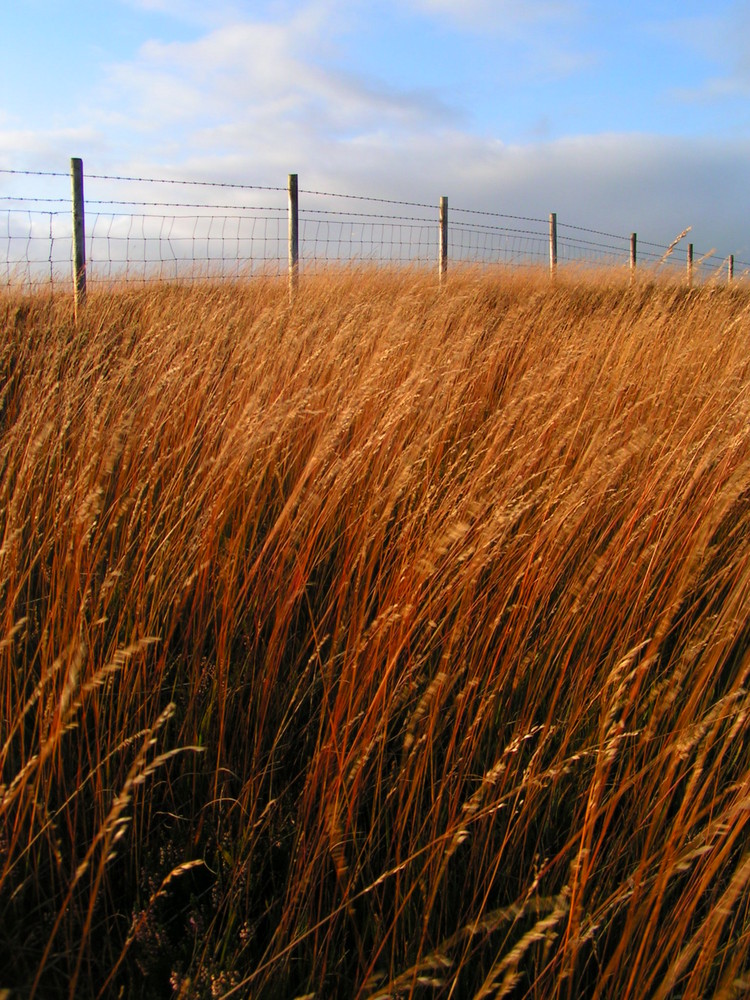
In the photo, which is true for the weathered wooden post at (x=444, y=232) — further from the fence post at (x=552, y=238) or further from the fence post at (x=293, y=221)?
the fence post at (x=552, y=238)

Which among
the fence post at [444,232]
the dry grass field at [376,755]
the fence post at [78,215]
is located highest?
the fence post at [444,232]

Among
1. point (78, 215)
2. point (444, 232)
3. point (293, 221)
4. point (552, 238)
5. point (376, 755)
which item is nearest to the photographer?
point (376, 755)

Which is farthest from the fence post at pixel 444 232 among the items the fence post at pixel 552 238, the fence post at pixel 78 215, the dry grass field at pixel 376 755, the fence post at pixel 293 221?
the dry grass field at pixel 376 755

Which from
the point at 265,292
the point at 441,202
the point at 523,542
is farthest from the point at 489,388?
the point at 441,202

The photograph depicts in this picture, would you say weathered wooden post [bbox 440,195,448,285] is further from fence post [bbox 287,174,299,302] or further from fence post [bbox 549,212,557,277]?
fence post [bbox 549,212,557,277]

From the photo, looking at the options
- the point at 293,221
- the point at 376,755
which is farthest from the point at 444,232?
the point at 376,755

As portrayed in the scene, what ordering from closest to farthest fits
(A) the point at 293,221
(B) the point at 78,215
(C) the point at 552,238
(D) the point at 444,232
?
(B) the point at 78,215
(A) the point at 293,221
(D) the point at 444,232
(C) the point at 552,238

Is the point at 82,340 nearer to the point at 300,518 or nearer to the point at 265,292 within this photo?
the point at 265,292

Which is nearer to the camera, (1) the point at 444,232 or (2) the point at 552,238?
(1) the point at 444,232

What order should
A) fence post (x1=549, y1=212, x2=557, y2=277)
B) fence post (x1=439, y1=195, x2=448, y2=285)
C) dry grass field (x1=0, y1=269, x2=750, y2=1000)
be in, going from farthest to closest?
fence post (x1=549, y1=212, x2=557, y2=277) → fence post (x1=439, y1=195, x2=448, y2=285) → dry grass field (x1=0, y1=269, x2=750, y2=1000)

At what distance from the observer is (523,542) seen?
Answer: 6.13ft

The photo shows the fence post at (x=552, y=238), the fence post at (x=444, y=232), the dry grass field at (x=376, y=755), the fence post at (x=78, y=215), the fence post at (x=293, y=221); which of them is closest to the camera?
the dry grass field at (x=376, y=755)

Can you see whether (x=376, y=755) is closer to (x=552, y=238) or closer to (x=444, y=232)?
(x=444, y=232)

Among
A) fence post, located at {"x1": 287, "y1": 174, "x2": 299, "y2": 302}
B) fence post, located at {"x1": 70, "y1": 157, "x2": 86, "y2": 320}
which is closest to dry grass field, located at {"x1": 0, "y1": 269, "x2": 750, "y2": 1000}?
fence post, located at {"x1": 70, "y1": 157, "x2": 86, "y2": 320}
